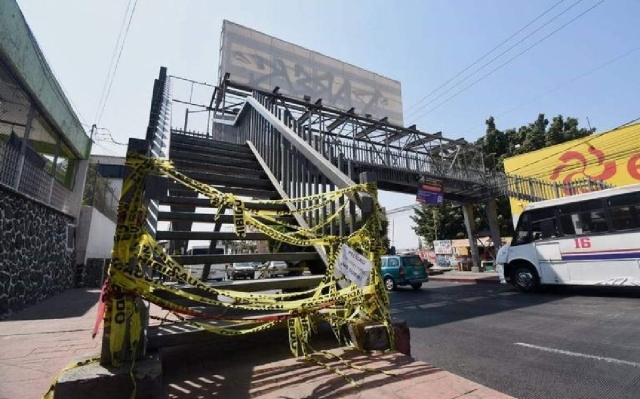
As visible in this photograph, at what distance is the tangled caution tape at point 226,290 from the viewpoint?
1.95 meters

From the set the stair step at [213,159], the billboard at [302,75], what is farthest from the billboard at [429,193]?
the stair step at [213,159]

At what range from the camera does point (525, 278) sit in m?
10.9

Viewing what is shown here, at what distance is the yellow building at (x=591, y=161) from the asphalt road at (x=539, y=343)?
10114 millimetres

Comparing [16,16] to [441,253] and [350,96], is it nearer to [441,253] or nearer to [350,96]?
[350,96]

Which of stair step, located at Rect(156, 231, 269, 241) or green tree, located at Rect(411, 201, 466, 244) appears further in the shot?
green tree, located at Rect(411, 201, 466, 244)

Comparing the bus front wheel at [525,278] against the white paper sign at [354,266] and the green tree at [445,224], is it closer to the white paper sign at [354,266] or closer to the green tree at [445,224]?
the white paper sign at [354,266]

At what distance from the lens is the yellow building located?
15711mm

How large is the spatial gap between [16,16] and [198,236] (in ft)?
20.5

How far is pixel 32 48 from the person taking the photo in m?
6.85

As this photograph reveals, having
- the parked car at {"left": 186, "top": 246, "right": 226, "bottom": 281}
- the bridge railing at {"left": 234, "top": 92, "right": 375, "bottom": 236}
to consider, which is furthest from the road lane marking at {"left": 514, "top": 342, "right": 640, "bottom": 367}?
the parked car at {"left": 186, "top": 246, "right": 226, "bottom": 281}

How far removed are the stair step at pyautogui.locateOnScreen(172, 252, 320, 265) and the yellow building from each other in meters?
18.9

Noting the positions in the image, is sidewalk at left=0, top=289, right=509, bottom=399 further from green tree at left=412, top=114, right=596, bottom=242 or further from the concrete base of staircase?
green tree at left=412, top=114, right=596, bottom=242

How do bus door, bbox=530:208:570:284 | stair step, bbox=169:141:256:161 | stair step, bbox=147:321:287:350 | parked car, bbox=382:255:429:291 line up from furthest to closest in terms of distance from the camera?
1. parked car, bbox=382:255:429:291
2. bus door, bbox=530:208:570:284
3. stair step, bbox=169:141:256:161
4. stair step, bbox=147:321:287:350

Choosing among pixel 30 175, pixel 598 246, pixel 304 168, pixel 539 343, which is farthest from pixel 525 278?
pixel 30 175
